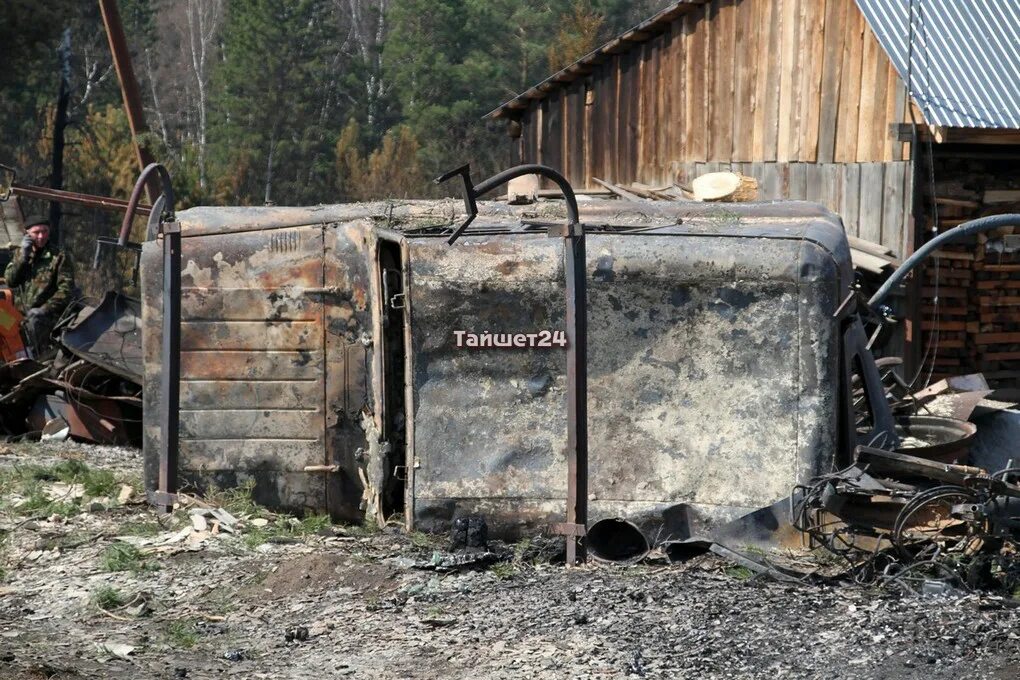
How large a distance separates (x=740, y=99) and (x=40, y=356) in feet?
28.3

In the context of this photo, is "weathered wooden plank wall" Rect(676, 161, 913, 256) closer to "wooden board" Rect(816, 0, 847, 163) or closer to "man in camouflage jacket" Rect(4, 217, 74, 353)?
"wooden board" Rect(816, 0, 847, 163)

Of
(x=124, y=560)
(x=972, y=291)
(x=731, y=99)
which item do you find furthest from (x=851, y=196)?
(x=124, y=560)

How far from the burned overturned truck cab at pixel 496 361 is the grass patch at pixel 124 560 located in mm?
914

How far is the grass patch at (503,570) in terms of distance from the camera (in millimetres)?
7713

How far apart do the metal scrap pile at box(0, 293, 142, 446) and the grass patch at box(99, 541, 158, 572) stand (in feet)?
10.9

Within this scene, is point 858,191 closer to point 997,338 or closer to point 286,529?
point 997,338

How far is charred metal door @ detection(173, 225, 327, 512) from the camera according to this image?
8.80m

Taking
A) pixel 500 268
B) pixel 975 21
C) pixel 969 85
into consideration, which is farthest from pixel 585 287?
pixel 975 21

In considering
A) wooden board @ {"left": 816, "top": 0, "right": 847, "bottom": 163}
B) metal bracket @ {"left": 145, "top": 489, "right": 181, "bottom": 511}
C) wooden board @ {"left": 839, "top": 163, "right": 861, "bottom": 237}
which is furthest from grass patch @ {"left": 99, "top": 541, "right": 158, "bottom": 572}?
wooden board @ {"left": 816, "top": 0, "right": 847, "bottom": 163}

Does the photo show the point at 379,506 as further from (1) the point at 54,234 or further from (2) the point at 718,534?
(1) the point at 54,234

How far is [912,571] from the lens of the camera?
742 cm

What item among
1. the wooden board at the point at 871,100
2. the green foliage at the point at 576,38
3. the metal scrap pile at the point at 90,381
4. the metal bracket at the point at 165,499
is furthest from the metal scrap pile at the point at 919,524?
the green foliage at the point at 576,38

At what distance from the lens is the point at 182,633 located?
6914 millimetres

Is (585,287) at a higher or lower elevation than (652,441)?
higher
